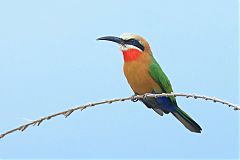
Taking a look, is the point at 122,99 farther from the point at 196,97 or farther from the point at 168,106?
the point at 168,106

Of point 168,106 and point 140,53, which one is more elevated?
point 140,53

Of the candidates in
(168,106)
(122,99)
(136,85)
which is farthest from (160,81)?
(122,99)

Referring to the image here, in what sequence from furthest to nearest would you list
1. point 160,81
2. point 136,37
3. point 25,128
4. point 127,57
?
point 160,81 → point 127,57 → point 136,37 → point 25,128

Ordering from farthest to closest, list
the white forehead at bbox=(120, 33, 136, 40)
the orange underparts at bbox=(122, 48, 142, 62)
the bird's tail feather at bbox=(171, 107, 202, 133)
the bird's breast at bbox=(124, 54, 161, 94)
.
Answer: the bird's breast at bbox=(124, 54, 161, 94) < the orange underparts at bbox=(122, 48, 142, 62) < the white forehead at bbox=(120, 33, 136, 40) < the bird's tail feather at bbox=(171, 107, 202, 133)

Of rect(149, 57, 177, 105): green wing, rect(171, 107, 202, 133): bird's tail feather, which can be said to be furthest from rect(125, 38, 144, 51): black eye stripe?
rect(171, 107, 202, 133): bird's tail feather

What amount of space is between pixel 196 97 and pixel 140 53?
104 cm

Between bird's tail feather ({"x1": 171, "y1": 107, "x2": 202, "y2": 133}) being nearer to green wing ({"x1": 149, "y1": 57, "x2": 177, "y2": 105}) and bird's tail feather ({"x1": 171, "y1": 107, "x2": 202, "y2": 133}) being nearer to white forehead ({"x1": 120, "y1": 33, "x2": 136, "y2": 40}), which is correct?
green wing ({"x1": 149, "y1": 57, "x2": 177, "y2": 105})

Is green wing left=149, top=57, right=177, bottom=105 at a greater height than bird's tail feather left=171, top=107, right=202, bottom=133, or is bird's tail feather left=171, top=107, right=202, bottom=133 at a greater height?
green wing left=149, top=57, right=177, bottom=105

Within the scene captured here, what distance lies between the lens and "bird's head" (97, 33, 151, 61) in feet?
5.68

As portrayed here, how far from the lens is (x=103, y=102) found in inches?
34.7

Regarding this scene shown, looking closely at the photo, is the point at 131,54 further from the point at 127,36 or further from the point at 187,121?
the point at 187,121

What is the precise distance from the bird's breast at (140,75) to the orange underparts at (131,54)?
4cm

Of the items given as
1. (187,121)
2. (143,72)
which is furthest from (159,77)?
(187,121)

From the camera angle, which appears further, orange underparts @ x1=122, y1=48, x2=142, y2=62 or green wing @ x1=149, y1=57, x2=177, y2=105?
green wing @ x1=149, y1=57, x2=177, y2=105
